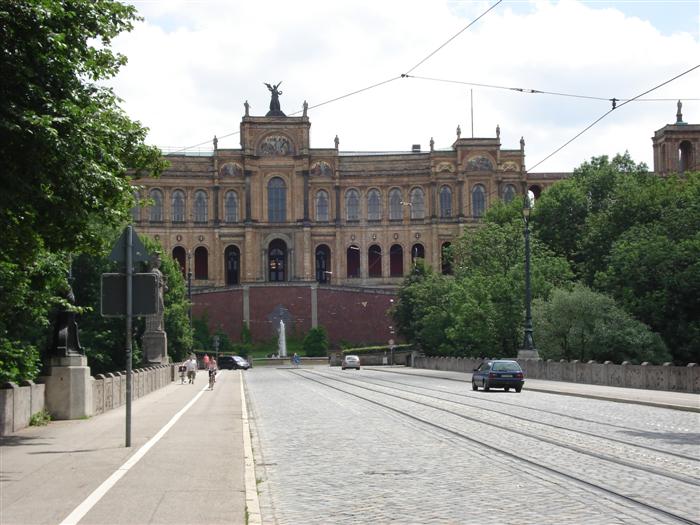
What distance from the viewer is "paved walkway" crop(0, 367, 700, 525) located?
9.98 m

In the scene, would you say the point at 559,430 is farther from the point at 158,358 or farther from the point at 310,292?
the point at 310,292

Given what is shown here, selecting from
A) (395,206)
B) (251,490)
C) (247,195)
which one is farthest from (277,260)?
(251,490)

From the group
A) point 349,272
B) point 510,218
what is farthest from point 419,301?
point 349,272

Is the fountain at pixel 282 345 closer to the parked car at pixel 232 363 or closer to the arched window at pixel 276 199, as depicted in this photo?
the arched window at pixel 276 199

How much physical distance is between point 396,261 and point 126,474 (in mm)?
106168

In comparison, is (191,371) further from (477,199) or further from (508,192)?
(508,192)

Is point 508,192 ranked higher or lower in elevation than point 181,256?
higher

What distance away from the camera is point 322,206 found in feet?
384

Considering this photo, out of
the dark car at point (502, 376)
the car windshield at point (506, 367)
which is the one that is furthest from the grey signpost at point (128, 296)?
the car windshield at point (506, 367)

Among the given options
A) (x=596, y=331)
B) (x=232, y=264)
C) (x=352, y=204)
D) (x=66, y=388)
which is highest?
(x=352, y=204)

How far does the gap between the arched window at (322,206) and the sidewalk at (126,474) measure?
95526 millimetres

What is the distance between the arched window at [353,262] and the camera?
118m

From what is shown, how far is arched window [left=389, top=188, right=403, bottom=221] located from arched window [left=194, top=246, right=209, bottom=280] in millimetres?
21768

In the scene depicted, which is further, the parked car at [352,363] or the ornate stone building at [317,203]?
the ornate stone building at [317,203]
